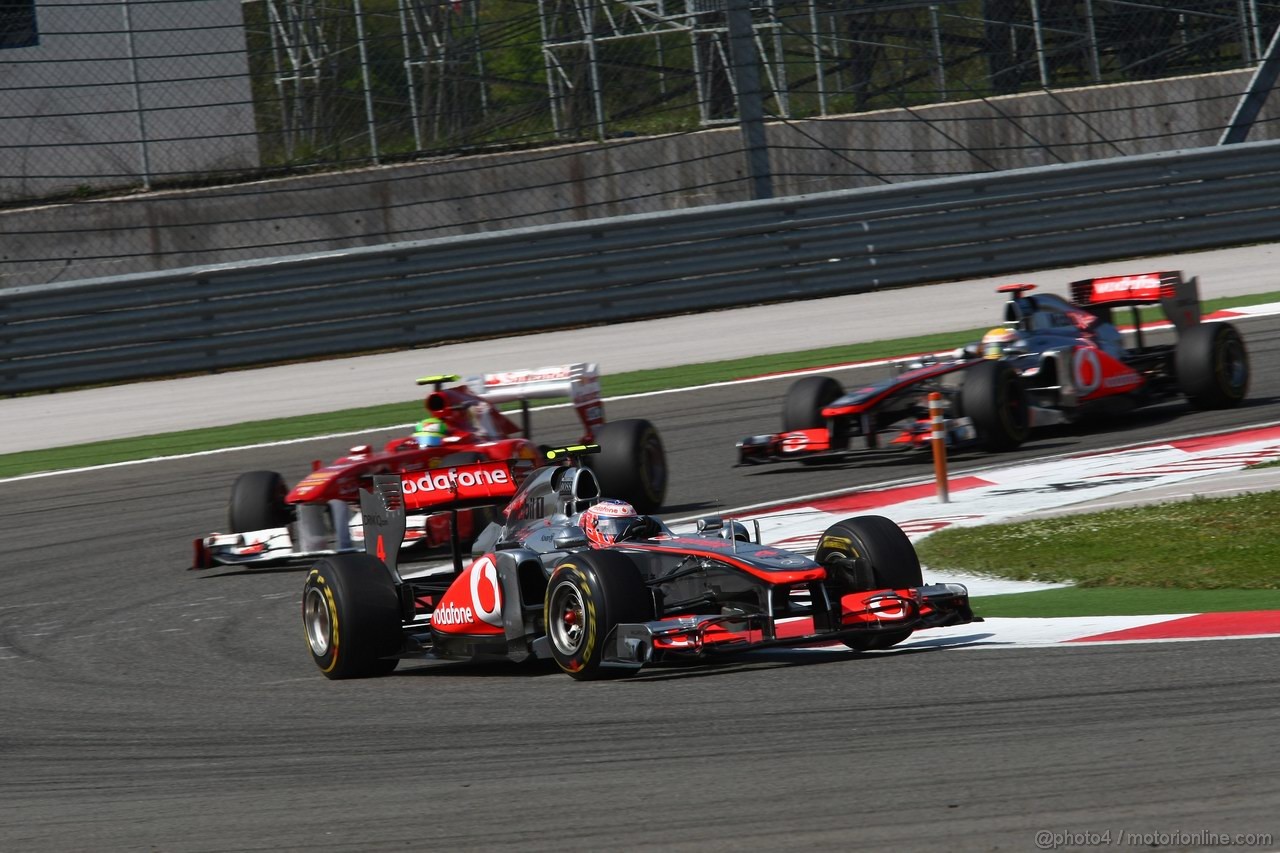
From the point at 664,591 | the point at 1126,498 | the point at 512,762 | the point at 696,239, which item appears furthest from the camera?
the point at 696,239

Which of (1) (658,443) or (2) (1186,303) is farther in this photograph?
(2) (1186,303)

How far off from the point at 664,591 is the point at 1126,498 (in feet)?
13.3

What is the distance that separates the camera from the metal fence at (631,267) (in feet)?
62.4

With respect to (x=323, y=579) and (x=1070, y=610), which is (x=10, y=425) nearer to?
(x=323, y=579)

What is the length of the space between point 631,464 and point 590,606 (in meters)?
4.64

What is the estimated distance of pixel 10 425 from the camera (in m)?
17.7

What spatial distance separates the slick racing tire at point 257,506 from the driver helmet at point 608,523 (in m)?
4.06

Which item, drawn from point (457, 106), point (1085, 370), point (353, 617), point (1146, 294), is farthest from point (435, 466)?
point (457, 106)

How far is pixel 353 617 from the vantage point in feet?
26.0

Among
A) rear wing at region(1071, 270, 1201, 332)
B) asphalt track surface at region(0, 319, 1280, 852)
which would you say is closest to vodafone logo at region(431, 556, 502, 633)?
asphalt track surface at region(0, 319, 1280, 852)

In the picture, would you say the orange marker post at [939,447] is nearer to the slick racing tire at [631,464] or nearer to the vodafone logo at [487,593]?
the slick racing tire at [631,464]

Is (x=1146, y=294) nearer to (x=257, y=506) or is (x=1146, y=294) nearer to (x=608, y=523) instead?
(x=257, y=506)

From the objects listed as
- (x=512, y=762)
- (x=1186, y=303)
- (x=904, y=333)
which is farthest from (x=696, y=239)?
(x=512, y=762)

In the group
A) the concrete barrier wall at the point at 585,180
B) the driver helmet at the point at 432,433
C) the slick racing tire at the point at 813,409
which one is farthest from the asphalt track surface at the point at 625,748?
the concrete barrier wall at the point at 585,180
